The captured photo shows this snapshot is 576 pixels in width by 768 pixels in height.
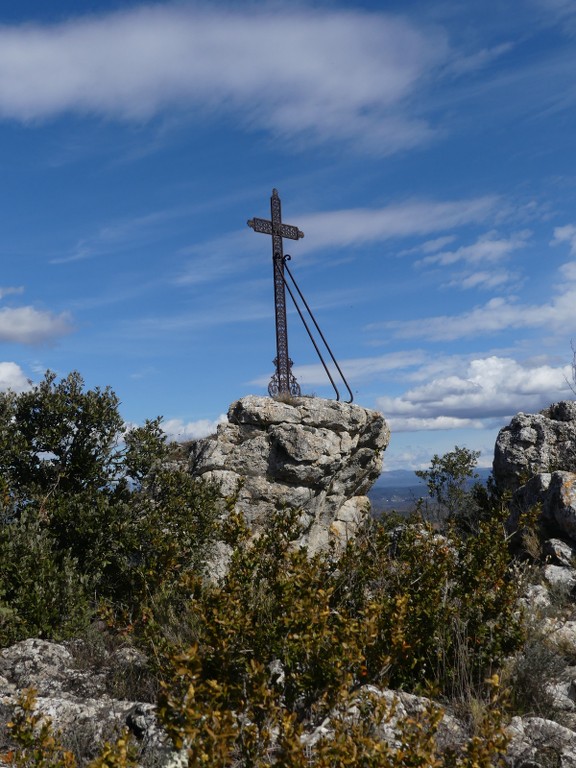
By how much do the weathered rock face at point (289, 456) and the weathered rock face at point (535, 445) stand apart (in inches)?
144

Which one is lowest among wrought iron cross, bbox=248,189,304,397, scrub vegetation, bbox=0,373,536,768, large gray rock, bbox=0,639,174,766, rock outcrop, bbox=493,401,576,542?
large gray rock, bbox=0,639,174,766

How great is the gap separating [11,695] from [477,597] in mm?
4832

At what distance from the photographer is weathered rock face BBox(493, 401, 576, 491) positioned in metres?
15.3

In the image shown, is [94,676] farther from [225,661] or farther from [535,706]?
[535,706]

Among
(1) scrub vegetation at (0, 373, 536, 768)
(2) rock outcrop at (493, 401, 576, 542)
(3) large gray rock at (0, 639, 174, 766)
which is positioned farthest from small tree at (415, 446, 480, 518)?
(3) large gray rock at (0, 639, 174, 766)

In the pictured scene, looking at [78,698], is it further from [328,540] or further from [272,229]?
[272,229]

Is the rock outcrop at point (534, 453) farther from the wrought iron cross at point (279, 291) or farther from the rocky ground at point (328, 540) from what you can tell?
the wrought iron cross at point (279, 291)

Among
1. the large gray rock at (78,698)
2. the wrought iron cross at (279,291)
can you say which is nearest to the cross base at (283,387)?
the wrought iron cross at (279,291)

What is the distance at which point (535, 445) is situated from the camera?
15.7 m

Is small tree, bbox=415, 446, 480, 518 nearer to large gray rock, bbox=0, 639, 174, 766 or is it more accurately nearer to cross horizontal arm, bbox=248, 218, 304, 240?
cross horizontal arm, bbox=248, 218, 304, 240

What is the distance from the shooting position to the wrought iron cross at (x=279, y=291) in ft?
56.1

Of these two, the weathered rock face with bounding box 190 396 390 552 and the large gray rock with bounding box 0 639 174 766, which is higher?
the weathered rock face with bounding box 190 396 390 552

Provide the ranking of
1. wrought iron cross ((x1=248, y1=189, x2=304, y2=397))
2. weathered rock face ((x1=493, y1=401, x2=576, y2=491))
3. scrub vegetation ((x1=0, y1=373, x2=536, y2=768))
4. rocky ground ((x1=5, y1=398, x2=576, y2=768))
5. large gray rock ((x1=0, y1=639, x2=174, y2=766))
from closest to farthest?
scrub vegetation ((x1=0, y1=373, x2=536, y2=768)) < large gray rock ((x1=0, y1=639, x2=174, y2=766)) < rocky ground ((x1=5, y1=398, x2=576, y2=768)) < weathered rock face ((x1=493, y1=401, x2=576, y2=491)) < wrought iron cross ((x1=248, y1=189, x2=304, y2=397))

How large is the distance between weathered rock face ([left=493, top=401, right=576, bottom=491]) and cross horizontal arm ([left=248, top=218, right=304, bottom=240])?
815cm
